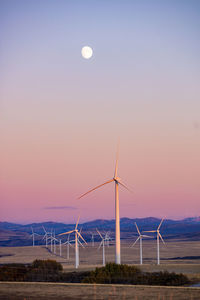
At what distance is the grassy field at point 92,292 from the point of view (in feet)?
72.8

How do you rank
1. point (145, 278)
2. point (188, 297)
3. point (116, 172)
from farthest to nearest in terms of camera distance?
1. point (116, 172)
2. point (145, 278)
3. point (188, 297)

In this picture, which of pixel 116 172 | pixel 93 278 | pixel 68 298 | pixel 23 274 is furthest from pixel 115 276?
pixel 116 172

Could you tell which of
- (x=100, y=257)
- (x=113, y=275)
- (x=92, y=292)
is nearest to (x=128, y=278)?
(x=113, y=275)

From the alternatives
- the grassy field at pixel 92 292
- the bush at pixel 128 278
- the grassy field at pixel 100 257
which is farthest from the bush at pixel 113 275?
the grassy field at pixel 100 257

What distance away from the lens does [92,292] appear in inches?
950

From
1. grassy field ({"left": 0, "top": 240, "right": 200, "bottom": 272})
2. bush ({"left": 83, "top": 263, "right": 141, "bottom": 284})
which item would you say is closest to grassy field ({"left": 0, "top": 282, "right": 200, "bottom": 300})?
bush ({"left": 83, "top": 263, "right": 141, "bottom": 284})

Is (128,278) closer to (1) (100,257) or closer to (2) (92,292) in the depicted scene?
(2) (92,292)

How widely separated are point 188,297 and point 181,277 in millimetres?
11143

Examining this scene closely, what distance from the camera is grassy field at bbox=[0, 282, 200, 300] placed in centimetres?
2219

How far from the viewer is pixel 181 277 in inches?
1267

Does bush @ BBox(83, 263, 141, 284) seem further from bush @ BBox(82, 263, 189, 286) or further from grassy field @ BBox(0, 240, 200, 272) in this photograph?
grassy field @ BBox(0, 240, 200, 272)

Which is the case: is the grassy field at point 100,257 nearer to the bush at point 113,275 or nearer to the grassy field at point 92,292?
the bush at point 113,275

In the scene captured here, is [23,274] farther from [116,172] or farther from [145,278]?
[116,172]

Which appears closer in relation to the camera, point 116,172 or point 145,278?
point 145,278
